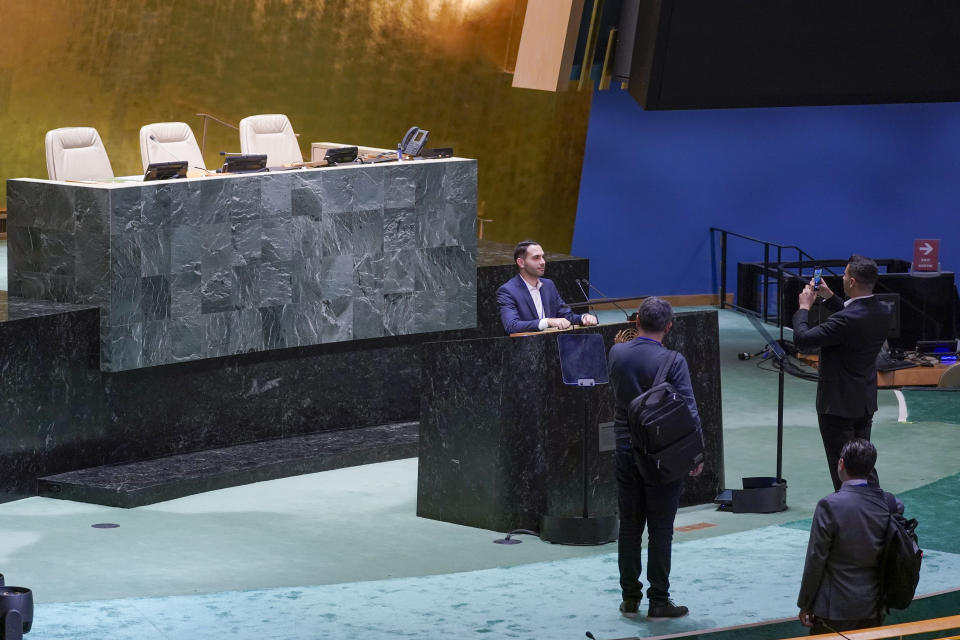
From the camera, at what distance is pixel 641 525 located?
5836mm

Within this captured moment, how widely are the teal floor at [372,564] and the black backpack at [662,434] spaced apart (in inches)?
22.6

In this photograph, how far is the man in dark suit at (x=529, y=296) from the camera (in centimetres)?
784

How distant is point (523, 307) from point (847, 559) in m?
3.26

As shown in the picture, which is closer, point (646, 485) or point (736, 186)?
point (646, 485)

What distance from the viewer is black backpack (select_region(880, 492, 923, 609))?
4828 millimetres

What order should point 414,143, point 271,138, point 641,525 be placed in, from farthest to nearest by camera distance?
point 271,138 → point 414,143 → point 641,525

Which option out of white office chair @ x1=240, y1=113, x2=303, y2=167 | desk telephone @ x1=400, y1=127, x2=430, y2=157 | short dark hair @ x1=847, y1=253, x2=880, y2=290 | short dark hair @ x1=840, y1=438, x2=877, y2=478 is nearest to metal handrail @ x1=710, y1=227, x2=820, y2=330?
white office chair @ x1=240, y1=113, x2=303, y2=167

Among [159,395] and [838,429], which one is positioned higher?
[838,429]

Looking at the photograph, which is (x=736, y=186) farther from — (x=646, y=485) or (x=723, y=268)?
(x=646, y=485)

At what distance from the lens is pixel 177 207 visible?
27.8 feet

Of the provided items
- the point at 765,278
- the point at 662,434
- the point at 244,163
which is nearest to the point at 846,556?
the point at 662,434

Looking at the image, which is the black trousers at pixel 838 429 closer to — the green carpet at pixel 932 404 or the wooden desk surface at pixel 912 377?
the green carpet at pixel 932 404

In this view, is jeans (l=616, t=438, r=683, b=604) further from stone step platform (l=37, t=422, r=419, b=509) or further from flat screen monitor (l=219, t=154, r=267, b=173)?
flat screen monitor (l=219, t=154, r=267, b=173)

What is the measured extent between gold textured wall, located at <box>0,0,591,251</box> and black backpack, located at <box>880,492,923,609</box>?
30.1ft
